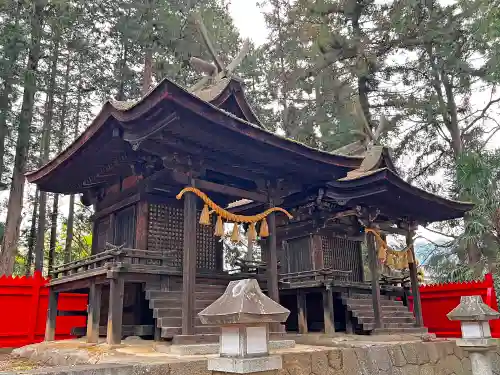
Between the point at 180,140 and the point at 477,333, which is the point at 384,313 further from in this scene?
the point at 180,140

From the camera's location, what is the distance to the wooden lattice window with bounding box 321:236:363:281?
11539mm

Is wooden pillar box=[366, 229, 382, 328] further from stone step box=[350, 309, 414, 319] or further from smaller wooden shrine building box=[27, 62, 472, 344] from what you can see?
stone step box=[350, 309, 414, 319]

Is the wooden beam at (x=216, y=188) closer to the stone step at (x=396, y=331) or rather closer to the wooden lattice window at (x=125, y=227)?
the wooden lattice window at (x=125, y=227)

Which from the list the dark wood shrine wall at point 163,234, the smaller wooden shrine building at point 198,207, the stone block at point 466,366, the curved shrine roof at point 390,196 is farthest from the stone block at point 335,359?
the stone block at point 466,366

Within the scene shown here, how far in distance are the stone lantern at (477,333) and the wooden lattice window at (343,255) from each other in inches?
181

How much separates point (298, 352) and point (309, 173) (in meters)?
3.83

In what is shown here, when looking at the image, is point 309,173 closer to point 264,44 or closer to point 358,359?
point 358,359

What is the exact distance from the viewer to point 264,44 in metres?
24.5

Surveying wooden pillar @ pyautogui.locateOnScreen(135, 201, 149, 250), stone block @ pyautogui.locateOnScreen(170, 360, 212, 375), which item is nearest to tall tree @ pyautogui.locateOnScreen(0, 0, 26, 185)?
wooden pillar @ pyautogui.locateOnScreen(135, 201, 149, 250)

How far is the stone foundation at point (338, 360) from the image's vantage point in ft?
17.0

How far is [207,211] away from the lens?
7.45 m

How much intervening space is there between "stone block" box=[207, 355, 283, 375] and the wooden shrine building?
9.36 feet

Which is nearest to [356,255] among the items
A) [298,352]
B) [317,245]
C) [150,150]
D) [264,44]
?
[317,245]

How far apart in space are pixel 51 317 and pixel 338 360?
20.5 feet
